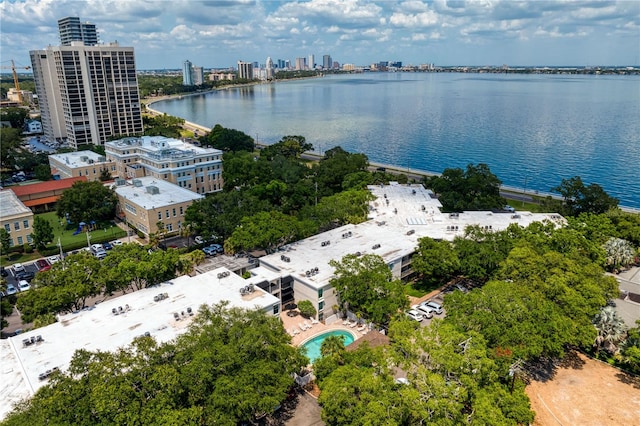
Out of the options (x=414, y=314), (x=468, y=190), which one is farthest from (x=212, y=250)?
(x=468, y=190)

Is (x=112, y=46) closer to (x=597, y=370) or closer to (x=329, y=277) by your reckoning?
(x=329, y=277)

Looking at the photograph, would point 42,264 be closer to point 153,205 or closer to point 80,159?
point 153,205

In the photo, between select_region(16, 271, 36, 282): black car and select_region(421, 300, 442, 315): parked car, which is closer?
select_region(421, 300, 442, 315): parked car

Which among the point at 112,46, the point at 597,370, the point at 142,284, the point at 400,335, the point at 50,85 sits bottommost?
the point at 597,370

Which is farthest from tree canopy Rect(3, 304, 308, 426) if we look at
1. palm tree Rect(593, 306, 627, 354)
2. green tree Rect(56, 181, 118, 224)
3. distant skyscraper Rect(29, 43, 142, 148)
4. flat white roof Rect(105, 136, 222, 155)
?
distant skyscraper Rect(29, 43, 142, 148)

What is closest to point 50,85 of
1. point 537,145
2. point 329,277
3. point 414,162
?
point 414,162

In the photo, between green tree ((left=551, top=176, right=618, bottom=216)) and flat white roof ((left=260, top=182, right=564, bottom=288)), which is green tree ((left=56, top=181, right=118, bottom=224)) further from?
green tree ((left=551, top=176, right=618, bottom=216))
